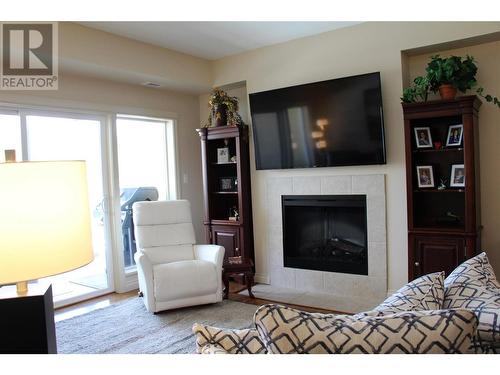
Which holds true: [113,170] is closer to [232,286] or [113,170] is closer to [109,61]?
[109,61]

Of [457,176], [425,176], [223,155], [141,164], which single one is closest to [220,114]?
[223,155]

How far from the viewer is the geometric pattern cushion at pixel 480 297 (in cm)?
121

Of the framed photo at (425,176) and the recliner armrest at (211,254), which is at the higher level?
the framed photo at (425,176)

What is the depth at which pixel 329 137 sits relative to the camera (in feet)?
12.9

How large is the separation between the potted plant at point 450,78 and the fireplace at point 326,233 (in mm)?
1170

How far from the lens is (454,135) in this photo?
3441 mm

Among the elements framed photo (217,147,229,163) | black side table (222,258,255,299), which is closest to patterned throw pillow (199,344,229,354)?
black side table (222,258,255,299)

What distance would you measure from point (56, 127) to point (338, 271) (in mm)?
3238

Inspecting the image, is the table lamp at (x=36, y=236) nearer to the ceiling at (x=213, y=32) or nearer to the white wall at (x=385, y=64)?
the ceiling at (x=213, y=32)

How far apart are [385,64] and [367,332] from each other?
332 cm

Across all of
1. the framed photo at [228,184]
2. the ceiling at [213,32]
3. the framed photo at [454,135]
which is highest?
the ceiling at [213,32]

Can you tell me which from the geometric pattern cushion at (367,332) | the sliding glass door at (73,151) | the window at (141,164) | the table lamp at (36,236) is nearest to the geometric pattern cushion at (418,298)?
the geometric pattern cushion at (367,332)

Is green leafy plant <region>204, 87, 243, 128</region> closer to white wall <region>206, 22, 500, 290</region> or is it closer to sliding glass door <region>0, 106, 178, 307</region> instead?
white wall <region>206, 22, 500, 290</region>

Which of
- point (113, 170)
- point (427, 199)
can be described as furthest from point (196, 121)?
point (427, 199)
